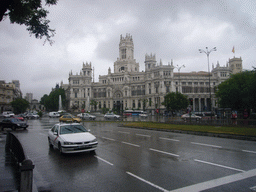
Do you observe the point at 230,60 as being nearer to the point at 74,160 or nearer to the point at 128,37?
the point at 128,37

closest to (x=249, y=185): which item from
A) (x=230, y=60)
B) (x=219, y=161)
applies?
(x=219, y=161)

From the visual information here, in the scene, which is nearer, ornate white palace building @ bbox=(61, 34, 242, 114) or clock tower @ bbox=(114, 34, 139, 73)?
ornate white palace building @ bbox=(61, 34, 242, 114)

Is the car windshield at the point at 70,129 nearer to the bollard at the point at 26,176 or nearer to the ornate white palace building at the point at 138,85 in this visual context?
the bollard at the point at 26,176

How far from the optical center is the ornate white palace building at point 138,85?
86312 mm

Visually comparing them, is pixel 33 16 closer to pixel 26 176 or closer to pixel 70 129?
pixel 70 129

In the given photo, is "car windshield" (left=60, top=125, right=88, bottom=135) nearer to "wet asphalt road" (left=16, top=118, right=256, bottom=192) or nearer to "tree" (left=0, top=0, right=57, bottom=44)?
"wet asphalt road" (left=16, top=118, right=256, bottom=192)

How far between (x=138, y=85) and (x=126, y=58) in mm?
23400

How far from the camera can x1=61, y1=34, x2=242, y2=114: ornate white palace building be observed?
86.3 m

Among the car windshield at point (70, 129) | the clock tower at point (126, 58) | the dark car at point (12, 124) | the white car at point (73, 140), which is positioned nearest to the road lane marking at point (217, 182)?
the white car at point (73, 140)

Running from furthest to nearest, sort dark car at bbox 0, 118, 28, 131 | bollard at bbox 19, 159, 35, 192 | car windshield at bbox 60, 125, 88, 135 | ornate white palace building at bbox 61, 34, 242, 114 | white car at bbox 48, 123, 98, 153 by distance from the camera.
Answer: ornate white palace building at bbox 61, 34, 242, 114 < dark car at bbox 0, 118, 28, 131 < car windshield at bbox 60, 125, 88, 135 < white car at bbox 48, 123, 98, 153 < bollard at bbox 19, 159, 35, 192

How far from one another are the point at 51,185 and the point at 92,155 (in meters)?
3.73

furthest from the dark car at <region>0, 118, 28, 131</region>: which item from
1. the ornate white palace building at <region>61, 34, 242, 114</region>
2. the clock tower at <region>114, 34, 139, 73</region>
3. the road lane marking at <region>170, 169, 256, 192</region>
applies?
the clock tower at <region>114, 34, 139, 73</region>

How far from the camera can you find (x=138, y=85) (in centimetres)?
9825

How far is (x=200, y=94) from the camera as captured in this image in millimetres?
88375
